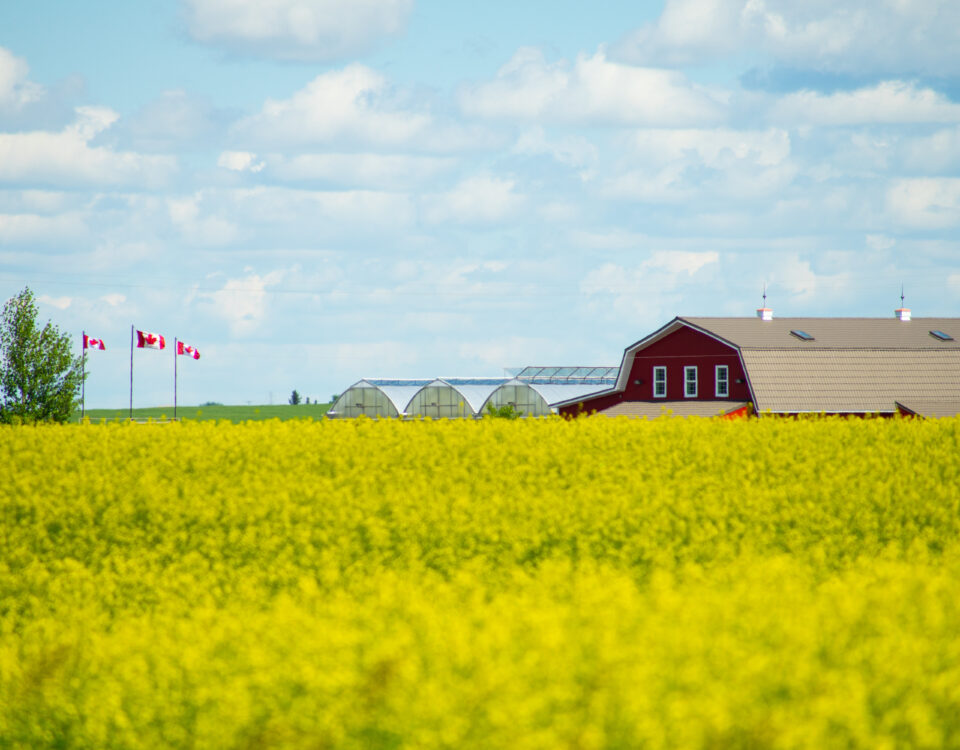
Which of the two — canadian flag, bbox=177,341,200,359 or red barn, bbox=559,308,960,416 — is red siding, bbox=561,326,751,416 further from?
canadian flag, bbox=177,341,200,359

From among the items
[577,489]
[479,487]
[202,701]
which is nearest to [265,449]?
[479,487]

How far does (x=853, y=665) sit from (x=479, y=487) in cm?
1020

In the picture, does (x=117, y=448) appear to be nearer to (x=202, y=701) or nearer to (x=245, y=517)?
(x=245, y=517)

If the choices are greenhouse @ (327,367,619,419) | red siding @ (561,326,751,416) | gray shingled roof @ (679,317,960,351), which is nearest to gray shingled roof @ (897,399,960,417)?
gray shingled roof @ (679,317,960,351)

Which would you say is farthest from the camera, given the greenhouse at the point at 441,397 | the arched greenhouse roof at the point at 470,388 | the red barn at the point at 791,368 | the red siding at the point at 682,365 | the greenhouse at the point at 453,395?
the greenhouse at the point at 441,397

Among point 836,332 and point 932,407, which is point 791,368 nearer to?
point 932,407

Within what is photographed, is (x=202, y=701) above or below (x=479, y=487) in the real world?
below

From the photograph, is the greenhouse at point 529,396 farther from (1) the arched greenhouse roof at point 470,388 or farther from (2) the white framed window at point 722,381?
(2) the white framed window at point 722,381

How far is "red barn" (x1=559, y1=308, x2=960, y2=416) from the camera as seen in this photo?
43.4m

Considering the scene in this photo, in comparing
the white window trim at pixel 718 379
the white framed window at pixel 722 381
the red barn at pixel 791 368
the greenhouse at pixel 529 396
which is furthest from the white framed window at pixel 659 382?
the greenhouse at pixel 529 396

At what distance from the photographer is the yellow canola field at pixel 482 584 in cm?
695

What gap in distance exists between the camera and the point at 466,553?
1527 centimetres

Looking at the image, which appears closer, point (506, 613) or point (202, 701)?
point (202, 701)

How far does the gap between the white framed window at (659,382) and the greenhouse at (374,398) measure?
17.3m
